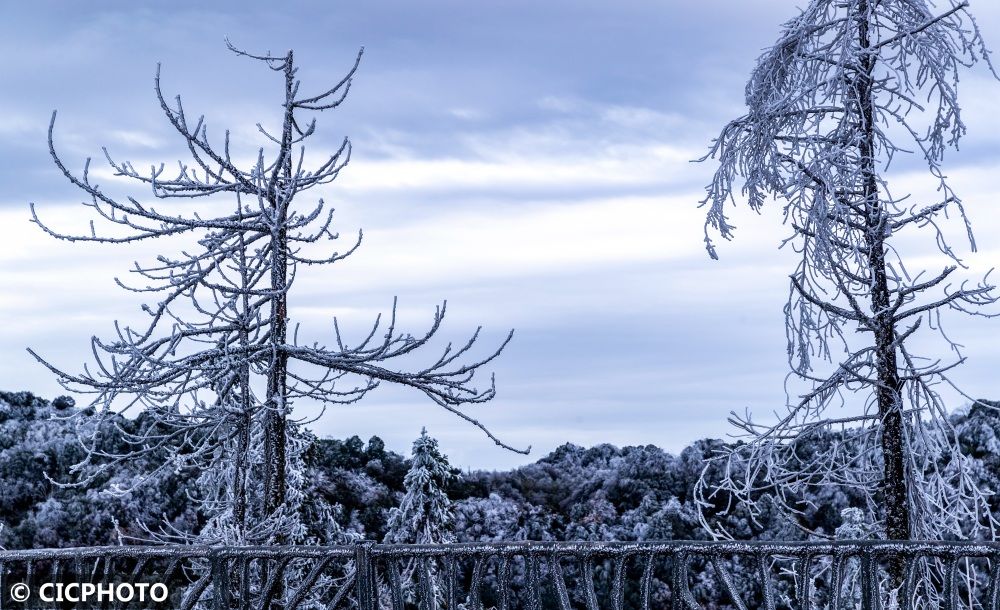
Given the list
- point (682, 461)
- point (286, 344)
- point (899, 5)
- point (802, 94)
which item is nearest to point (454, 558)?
point (286, 344)

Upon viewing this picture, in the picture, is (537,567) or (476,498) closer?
(537,567)

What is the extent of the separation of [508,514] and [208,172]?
11066mm

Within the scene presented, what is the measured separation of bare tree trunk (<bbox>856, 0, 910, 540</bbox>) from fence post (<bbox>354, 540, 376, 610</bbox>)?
17.3 ft

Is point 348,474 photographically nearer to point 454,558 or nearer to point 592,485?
point 592,485

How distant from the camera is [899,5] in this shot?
1031cm

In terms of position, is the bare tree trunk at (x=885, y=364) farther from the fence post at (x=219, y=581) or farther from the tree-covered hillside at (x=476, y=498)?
the tree-covered hillside at (x=476, y=498)

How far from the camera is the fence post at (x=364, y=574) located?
7.43 metres

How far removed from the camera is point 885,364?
9820 mm

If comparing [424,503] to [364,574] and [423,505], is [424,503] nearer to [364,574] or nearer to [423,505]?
[423,505]

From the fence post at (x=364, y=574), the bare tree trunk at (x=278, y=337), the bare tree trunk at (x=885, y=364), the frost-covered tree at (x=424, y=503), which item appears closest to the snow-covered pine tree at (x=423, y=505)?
the frost-covered tree at (x=424, y=503)

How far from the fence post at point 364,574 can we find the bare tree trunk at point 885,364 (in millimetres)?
5260

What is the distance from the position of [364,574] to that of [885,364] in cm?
549

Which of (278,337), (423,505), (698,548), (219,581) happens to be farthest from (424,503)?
(698,548)

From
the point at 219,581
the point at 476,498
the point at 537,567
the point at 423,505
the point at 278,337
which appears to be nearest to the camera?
the point at 537,567
